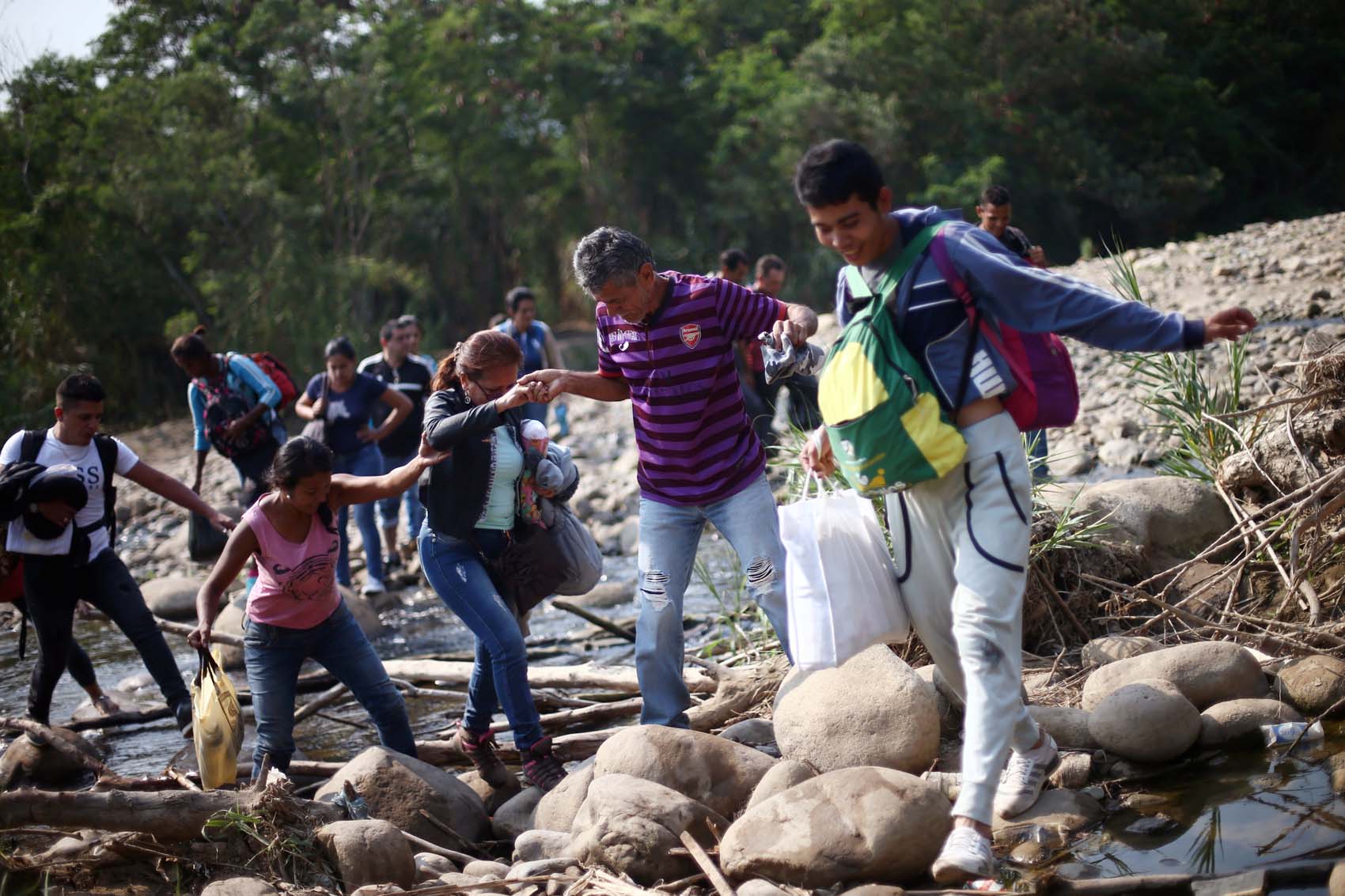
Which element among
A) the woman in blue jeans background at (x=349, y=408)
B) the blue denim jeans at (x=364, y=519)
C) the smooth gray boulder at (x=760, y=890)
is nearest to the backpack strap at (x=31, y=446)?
the blue denim jeans at (x=364, y=519)

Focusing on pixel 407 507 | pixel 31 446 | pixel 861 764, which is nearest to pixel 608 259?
pixel 861 764

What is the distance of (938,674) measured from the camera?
15.9 feet

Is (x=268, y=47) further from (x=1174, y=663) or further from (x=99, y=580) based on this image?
(x=1174, y=663)

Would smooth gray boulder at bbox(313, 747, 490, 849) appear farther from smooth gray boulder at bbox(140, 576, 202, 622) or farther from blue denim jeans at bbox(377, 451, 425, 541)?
smooth gray boulder at bbox(140, 576, 202, 622)

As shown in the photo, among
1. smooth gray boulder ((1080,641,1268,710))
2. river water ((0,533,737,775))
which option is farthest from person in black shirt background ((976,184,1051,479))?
smooth gray boulder ((1080,641,1268,710))

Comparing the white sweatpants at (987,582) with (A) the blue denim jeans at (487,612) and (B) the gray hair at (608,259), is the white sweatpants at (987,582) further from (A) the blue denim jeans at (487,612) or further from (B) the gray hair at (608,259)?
(A) the blue denim jeans at (487,612)

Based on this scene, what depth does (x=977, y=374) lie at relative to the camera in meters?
3.48

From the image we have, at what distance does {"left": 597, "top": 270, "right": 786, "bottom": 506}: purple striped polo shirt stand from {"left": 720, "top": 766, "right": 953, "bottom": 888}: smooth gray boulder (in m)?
1.34

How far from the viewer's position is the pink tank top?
4.91 meters

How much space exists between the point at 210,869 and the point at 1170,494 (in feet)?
15.3

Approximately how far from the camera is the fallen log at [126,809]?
14.2 ft

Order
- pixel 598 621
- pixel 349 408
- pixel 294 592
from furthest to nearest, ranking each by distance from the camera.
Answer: pixel 349 408
pixel 598 621
pixel 294 592

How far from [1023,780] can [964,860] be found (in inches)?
27.0

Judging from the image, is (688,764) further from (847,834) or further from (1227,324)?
(1227,324)
